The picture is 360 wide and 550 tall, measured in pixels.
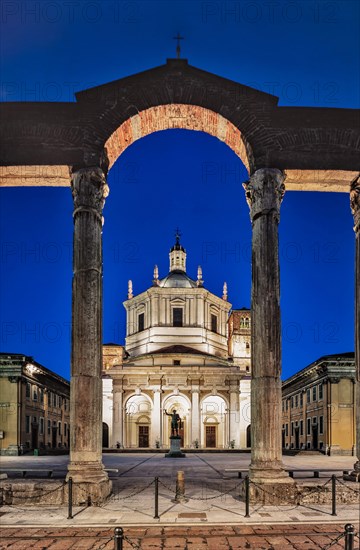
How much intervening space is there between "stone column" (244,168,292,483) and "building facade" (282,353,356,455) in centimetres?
3176

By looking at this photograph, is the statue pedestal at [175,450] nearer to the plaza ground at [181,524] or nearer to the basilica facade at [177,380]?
the basilica facade at [177,380]

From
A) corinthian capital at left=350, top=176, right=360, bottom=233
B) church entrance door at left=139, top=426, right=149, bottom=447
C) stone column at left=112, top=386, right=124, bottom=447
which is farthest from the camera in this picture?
church entrance door at left=139, top=426, right=149, bottom=447

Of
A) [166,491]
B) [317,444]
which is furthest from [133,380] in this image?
[166,491]

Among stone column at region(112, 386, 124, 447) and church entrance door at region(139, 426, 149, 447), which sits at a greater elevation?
stone column at region(112, 386, 124, 447)

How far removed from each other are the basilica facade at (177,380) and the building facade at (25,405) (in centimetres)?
922

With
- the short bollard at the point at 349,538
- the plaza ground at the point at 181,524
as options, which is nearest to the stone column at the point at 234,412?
the plaza ground at the point at 181,524

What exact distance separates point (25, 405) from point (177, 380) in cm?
2176

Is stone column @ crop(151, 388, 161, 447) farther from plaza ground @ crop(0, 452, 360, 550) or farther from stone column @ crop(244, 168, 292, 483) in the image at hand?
stone column @ crop(244, 168, 292, 483)

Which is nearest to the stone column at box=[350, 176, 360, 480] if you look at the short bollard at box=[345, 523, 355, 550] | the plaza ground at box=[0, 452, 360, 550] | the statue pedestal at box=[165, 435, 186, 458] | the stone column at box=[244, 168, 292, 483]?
the plaza ground at box=[0, 452, 360, 550]

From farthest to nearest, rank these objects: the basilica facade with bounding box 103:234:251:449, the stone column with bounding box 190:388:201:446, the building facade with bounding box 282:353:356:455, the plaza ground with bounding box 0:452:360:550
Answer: the basilica facade with bounding box 103:234:251:449
the stone column with bounding box 190:388:201:446
the building facade with bounding box 282:353:356:455
the plaza ground with bounding box 0:452:360:550

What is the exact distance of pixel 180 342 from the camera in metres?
70.4

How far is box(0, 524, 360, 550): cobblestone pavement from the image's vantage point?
9844 millimetres

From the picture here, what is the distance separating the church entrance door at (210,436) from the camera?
213ft

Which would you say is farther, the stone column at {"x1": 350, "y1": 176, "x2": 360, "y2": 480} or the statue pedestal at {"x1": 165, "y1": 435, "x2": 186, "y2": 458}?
the statue pedestal at {"x1": 165, "y1": 435, "x2": 186, "y2": 458}
